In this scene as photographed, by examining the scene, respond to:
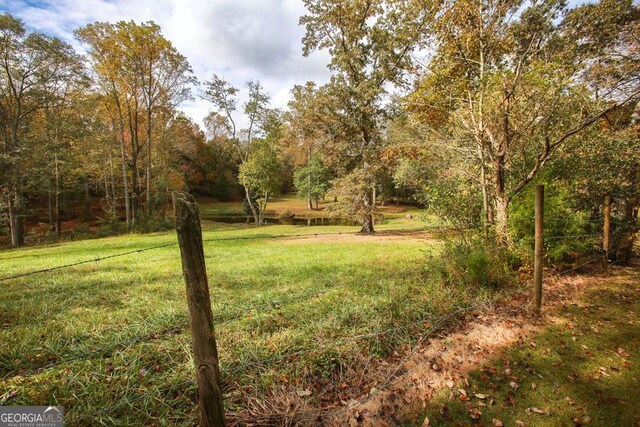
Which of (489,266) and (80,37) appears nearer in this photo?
(489,266)

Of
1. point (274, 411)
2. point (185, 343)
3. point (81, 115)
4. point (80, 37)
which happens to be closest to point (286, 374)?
point (274, 411)

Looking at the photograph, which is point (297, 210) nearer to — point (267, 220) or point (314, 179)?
point (314, 179)

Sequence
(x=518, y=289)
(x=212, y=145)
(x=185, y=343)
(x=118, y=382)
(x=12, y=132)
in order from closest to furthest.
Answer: (x=118, y=382), (x=185, y=343), (x=518, y=289), (x=12, y=132), (x=212, y=145)

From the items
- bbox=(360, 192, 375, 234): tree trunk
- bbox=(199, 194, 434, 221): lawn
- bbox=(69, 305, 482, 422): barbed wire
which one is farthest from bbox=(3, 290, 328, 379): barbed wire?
bbox=(199, 194, 434, 221): lawn

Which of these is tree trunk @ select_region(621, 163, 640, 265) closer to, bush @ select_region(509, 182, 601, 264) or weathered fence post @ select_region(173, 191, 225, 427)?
bush @ select_region(509, 182, 601, 264)

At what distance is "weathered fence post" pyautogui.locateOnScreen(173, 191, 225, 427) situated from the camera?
183cm

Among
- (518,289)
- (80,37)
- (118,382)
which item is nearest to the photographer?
(118,382)

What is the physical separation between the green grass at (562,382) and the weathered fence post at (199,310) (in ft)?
5.68

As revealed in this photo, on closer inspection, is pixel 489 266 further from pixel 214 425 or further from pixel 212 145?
pixel 212 145

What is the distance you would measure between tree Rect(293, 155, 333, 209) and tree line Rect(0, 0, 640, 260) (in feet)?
30.5

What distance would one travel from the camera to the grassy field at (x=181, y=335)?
2.47 meters

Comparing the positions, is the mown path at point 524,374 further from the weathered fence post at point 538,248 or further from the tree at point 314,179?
the tree at point 314,179

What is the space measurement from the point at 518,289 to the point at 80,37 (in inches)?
1027

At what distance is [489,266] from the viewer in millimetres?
4934
